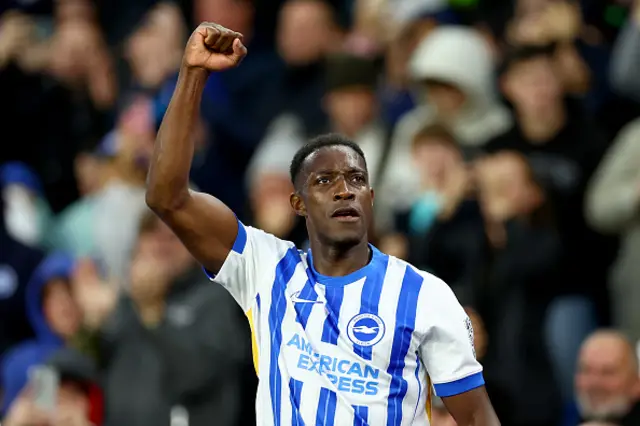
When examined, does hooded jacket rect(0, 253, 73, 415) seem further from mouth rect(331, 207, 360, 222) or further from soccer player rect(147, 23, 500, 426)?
mouth rect(331, 207, 360, 222)

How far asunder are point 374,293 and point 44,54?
6.81m

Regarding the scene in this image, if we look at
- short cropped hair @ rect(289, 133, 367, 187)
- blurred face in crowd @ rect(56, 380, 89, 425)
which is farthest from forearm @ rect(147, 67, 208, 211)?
blurred face in crowd @ rect(56, 380, 89, 425)

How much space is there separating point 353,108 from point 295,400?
13.1 ft

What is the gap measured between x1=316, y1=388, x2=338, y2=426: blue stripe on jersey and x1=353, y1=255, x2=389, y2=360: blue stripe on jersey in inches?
6.1

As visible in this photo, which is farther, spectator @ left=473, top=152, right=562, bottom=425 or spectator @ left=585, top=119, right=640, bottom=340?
spectator @ left=585, top=119, right=640, bottom=340

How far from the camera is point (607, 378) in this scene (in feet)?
20.8

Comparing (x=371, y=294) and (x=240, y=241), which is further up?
(x=240, y=241)

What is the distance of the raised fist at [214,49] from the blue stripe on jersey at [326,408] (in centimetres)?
106

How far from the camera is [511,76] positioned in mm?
7609

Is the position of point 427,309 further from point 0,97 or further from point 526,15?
point 0,97

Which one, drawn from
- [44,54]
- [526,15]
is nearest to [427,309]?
[526,15]

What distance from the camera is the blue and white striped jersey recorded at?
13.7 feet

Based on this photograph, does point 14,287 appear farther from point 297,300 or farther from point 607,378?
point 297,300

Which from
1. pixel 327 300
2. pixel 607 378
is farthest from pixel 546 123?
pixel 327 300
